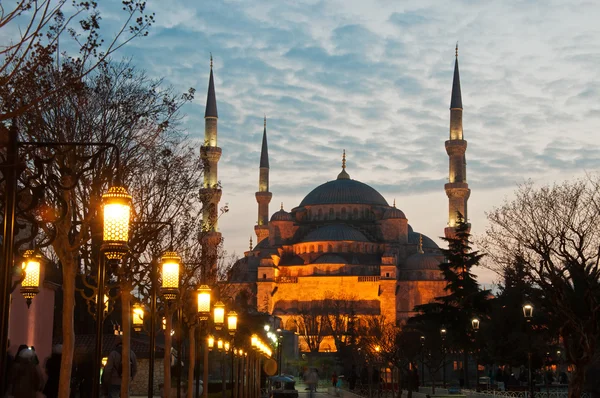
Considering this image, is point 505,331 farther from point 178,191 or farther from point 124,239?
point 124,239

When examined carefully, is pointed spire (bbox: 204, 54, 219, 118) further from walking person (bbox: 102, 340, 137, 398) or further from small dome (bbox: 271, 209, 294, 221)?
walking person (bbox: 102, 340, 137, 398)

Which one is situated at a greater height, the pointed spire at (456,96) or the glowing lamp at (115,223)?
the pointed spire at (456,96)

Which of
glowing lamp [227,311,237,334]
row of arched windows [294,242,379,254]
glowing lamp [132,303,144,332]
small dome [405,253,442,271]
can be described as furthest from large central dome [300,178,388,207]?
glowing lamp [132,303,144,332]

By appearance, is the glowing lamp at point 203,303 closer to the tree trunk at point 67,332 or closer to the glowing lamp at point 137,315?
the tree trunk at point 67,332

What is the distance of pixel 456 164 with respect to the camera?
282 ft

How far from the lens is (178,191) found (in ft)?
68.0

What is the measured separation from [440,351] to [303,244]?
6094cm

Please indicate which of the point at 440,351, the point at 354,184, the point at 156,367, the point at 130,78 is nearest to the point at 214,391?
the point at 156,367

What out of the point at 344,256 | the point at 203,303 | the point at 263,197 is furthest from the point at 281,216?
the point at 203,303

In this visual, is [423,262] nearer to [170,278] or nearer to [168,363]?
[168,363]

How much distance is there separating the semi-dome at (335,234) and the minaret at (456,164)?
67.9 ft

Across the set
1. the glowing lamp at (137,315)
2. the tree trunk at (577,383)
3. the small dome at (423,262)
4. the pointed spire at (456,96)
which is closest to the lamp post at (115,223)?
the glowing lamp at (137,315)

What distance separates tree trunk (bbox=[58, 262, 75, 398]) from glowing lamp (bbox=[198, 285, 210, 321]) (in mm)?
3611

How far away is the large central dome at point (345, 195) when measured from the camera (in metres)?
117
